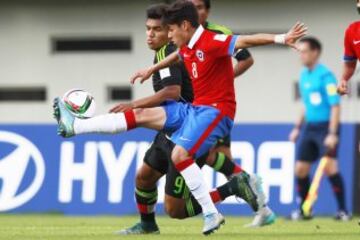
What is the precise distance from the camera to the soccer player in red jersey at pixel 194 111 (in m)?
9.75

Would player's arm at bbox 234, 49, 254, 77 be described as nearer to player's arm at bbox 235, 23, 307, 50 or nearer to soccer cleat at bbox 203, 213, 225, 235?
player's arm at bbox 235, 23, 307, 50

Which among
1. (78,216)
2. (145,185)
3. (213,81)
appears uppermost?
(213,81)

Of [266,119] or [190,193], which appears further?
[266,119]

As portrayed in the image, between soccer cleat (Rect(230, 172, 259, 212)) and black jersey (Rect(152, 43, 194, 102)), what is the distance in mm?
832

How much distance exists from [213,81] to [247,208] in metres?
6.59

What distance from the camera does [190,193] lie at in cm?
1082

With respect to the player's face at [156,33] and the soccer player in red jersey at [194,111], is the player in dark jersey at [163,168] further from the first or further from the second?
the soccer player in red jersey at [194,111]

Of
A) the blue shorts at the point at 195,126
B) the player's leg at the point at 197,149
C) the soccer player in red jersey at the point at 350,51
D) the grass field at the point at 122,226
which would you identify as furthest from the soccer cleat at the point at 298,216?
the player's leg at the point at 197,149

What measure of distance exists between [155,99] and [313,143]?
6.27 meters

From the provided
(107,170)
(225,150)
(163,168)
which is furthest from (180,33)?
(107,170)

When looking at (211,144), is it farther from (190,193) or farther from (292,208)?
(292,208)

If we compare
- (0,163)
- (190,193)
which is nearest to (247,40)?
(190,193)

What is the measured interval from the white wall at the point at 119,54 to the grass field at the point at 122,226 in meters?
7.85

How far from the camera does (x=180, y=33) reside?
10031 mm
